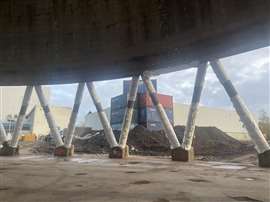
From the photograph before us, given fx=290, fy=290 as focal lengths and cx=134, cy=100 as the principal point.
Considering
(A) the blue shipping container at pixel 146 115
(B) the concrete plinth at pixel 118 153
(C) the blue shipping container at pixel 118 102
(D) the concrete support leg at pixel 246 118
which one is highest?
(C) the blue shipping container at pixel 118 102

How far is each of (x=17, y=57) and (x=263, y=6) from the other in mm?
14136

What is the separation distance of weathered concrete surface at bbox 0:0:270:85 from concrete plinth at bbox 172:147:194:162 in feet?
19.1

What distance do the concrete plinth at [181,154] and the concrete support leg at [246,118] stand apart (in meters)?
4.56

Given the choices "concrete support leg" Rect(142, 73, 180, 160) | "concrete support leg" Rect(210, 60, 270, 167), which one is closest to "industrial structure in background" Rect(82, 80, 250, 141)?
"concrete support leg" Rect(142, 73, 180, 160)

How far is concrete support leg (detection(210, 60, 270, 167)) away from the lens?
15959 mm

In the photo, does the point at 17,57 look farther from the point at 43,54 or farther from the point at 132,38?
the point at 132,38

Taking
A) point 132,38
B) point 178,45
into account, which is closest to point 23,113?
point 132,38

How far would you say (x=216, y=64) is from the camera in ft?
58.7

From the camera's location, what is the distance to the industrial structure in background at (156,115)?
1959 inches

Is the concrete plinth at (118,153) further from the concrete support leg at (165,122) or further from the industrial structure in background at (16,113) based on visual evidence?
the industrial structure in background at (16,113)

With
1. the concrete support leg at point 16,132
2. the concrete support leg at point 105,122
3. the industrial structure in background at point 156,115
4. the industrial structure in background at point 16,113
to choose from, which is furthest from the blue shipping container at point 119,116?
the industrial structure in background at point 16,113

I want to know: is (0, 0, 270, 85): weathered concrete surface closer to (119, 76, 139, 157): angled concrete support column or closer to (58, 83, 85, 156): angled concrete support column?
(119, 76, 139, 157): angled concrete support column

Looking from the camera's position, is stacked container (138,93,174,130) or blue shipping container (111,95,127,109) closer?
stacked container (138,93,174,130)

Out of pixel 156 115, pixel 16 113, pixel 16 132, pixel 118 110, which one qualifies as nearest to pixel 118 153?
pixel 16 132
